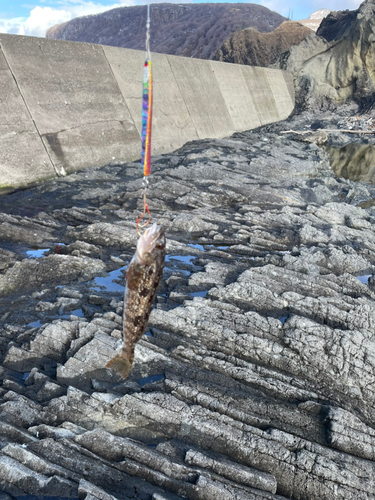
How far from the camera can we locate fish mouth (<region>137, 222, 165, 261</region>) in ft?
8.71

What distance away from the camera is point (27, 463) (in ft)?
10.8

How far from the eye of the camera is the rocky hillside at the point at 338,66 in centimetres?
2717

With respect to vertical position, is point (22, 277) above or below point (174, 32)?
below

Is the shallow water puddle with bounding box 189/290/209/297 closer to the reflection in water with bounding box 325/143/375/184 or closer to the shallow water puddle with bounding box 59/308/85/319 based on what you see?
the shallow water puddle with bounding box 59/308/85/319

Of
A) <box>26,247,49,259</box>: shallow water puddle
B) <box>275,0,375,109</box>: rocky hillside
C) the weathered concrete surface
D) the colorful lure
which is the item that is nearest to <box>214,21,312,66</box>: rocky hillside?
<box>275,0,375,109</box>: rocky hillside

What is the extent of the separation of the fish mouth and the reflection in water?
44.1ft

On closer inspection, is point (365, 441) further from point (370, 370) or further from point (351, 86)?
point (351, 86)

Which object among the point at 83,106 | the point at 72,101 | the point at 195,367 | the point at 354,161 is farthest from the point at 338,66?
the point at 195,367

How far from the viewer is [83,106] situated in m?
13.2

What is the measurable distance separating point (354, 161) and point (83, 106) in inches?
448

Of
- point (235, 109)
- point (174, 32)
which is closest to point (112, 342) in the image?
point (235, 109)

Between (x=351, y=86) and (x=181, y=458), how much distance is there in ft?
99.1

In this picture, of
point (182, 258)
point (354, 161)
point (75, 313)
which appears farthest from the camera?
point (354, 161)

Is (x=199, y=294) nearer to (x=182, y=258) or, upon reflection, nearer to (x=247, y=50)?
(x=182, y=258)
